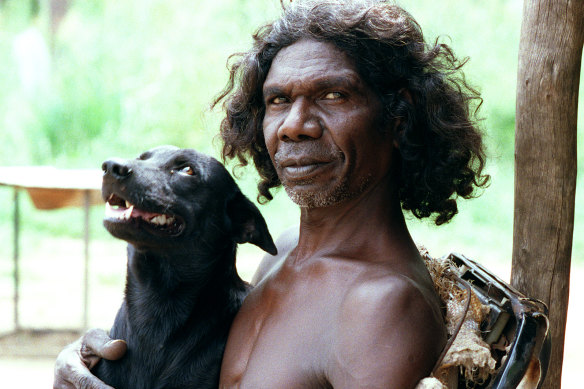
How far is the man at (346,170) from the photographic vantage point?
7.30ft

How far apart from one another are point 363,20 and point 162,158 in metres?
1.01

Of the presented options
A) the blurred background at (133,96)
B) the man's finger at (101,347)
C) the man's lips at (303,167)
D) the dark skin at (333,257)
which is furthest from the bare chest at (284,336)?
the blurred background at (133,96)

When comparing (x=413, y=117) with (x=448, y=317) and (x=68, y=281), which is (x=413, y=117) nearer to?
(x=448, y=317)

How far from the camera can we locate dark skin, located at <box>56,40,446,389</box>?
210 cm

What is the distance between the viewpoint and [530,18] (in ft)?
8.83

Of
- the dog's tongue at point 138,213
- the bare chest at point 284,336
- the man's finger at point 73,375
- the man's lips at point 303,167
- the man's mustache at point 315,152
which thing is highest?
the man's mustache at point 315,152

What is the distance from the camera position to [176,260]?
9.49ft

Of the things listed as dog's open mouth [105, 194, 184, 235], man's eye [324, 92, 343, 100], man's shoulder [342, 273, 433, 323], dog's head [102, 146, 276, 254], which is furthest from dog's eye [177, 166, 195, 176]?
man's shoulder [342, 273, 433, 323]

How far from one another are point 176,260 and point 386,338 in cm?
111

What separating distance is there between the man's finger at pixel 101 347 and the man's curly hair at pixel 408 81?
1.10 m

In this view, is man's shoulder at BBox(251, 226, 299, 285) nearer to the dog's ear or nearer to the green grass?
the dog's ear

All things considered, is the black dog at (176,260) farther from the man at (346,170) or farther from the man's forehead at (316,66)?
the man's forehead at (316,66)

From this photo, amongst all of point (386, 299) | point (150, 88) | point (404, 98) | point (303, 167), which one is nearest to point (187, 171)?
point (303, 167)

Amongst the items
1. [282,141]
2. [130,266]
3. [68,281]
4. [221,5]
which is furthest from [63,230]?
[282,141]
